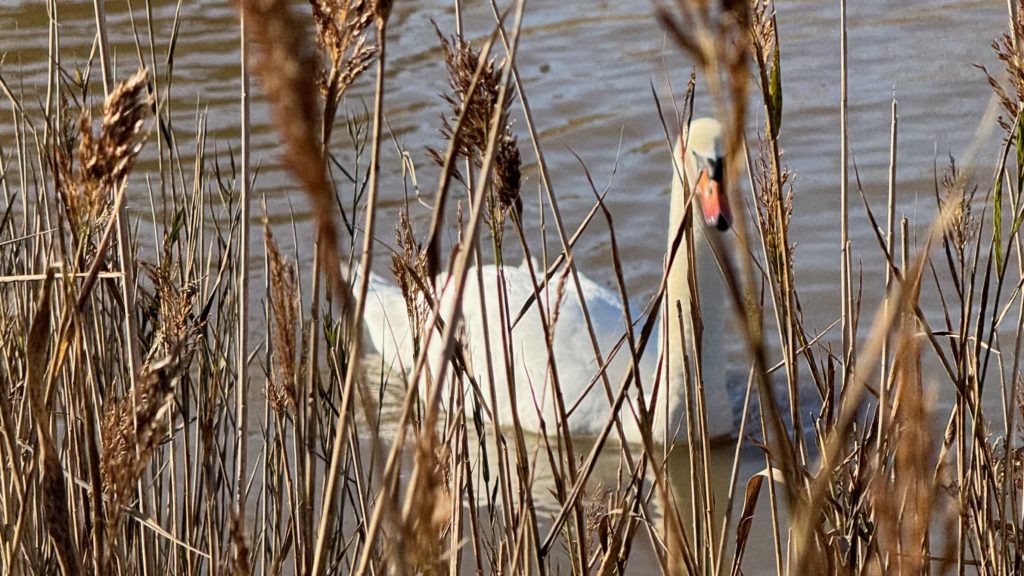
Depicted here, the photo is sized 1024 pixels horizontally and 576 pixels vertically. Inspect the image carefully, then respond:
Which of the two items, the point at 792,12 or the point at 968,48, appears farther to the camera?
the point at 792,12

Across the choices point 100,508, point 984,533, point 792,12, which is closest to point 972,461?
point 984,533

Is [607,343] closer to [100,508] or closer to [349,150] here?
[349,150]

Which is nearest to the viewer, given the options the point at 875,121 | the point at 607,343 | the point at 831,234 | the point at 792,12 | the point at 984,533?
the point at 984,533

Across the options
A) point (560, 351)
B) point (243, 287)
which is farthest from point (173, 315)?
point (560, 351)

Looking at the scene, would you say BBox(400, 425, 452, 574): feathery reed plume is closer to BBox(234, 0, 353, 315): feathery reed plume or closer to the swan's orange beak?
BBox(234, 0, 353, 315): feathery reed plume

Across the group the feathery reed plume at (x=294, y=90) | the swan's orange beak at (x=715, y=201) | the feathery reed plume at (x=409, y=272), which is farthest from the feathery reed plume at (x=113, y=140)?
the swan's orange beak at (x=715, y=201)

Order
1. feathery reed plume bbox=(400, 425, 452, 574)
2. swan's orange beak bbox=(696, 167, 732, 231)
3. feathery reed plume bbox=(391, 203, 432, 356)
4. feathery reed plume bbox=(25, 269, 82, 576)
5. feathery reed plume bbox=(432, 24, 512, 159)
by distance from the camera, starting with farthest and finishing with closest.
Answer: swan's orange beak bbox=(696, 167, 732, 231) < feathery reed plume bbox=(391, 203, 432, 356) < feathery reed plume bbox=(432, 24, 512, 159) < feathery reed plume bbox=(25, 269, 82, 576) < feathery reed plume bbox=(400, 425, 452, 574)

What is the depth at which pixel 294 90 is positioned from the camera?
47cm

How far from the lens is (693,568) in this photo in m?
1.28

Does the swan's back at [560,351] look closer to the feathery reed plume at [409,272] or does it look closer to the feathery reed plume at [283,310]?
the feathery reed plume at [409,272]

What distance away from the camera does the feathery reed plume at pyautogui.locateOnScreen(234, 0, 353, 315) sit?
0.45 metres

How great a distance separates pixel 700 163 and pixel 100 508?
2548 mm

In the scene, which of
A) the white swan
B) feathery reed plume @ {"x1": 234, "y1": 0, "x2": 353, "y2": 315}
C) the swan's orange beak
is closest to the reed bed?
feathery reed plume @ {"x1": 234, "y1": 0, "x2": 353, "y2": 315}

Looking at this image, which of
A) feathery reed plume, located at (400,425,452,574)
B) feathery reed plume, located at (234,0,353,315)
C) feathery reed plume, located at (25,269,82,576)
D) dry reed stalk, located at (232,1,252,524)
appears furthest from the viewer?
dry reed stalk, located at (232,1,252,524)
